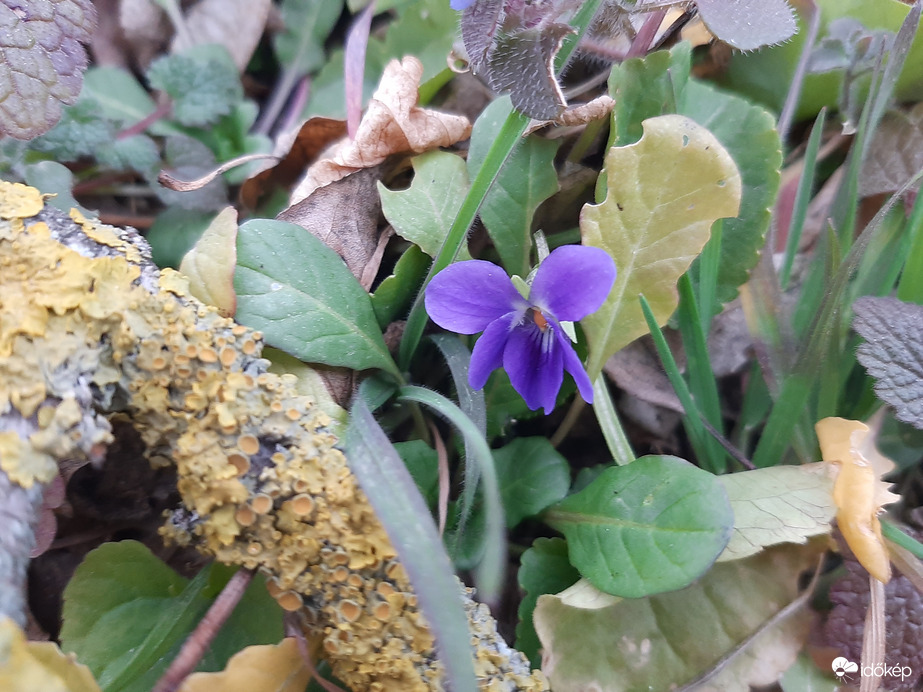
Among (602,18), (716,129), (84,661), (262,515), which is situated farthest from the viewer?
(716,129)

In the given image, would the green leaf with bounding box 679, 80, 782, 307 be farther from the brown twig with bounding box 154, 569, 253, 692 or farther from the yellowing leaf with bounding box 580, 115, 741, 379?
the brown twig with bounding box 154, 569, 253, 692

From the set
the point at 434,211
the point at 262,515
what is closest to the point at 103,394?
the point at 262,515

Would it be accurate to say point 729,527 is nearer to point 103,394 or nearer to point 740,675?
point 740,675

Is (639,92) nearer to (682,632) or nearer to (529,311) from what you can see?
(529,311)

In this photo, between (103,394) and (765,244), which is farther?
(765,244)

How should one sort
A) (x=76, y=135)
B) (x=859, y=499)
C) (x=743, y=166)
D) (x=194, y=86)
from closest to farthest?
(x=859, y=499), (x=743, y=166), (x=76, y=135), (x=194, y=86)

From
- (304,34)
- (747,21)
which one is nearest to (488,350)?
(747,21)

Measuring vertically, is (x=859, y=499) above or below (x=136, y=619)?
above
